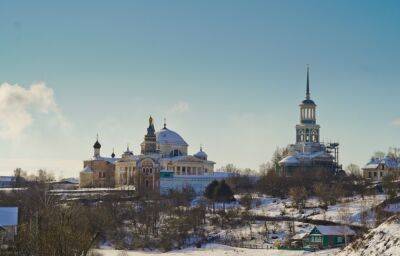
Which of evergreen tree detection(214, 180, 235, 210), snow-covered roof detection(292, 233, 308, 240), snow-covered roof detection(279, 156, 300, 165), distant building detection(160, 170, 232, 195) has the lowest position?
snow-covered roof detection(292, 233, 308, 240)

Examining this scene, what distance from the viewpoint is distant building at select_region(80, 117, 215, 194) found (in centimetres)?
7744

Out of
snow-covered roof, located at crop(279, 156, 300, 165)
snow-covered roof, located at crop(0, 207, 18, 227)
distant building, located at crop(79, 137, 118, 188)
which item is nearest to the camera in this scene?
snow-covered roof, located at crop(0, 207, 18, 227)

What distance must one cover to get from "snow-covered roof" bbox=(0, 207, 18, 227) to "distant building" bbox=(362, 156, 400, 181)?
43.9m

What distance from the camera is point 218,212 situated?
194 ft

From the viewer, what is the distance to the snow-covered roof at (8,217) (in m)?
40.5

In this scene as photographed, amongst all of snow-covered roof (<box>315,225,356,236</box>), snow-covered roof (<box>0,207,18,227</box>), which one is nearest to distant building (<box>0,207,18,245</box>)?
snow-covered roof (<box>0,207,18,227</box>)

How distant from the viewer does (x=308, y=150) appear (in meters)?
86.2

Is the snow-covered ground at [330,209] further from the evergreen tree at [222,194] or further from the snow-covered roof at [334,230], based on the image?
the snow-covered roof at [334,230]

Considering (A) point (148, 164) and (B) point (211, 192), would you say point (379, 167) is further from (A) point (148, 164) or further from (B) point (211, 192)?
(A) point (148, 164)

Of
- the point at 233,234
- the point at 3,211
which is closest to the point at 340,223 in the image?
the point at 233,234

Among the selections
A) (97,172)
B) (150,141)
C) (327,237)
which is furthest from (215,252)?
(97,172)

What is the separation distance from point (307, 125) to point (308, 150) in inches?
164

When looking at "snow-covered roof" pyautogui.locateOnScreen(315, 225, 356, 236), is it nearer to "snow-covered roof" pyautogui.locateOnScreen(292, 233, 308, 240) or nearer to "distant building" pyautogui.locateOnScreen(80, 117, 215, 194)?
"snow-covered roof" pyautogui.locateOnScreen(292, 233, 308, 240)

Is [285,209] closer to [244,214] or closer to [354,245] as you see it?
[244,214]
